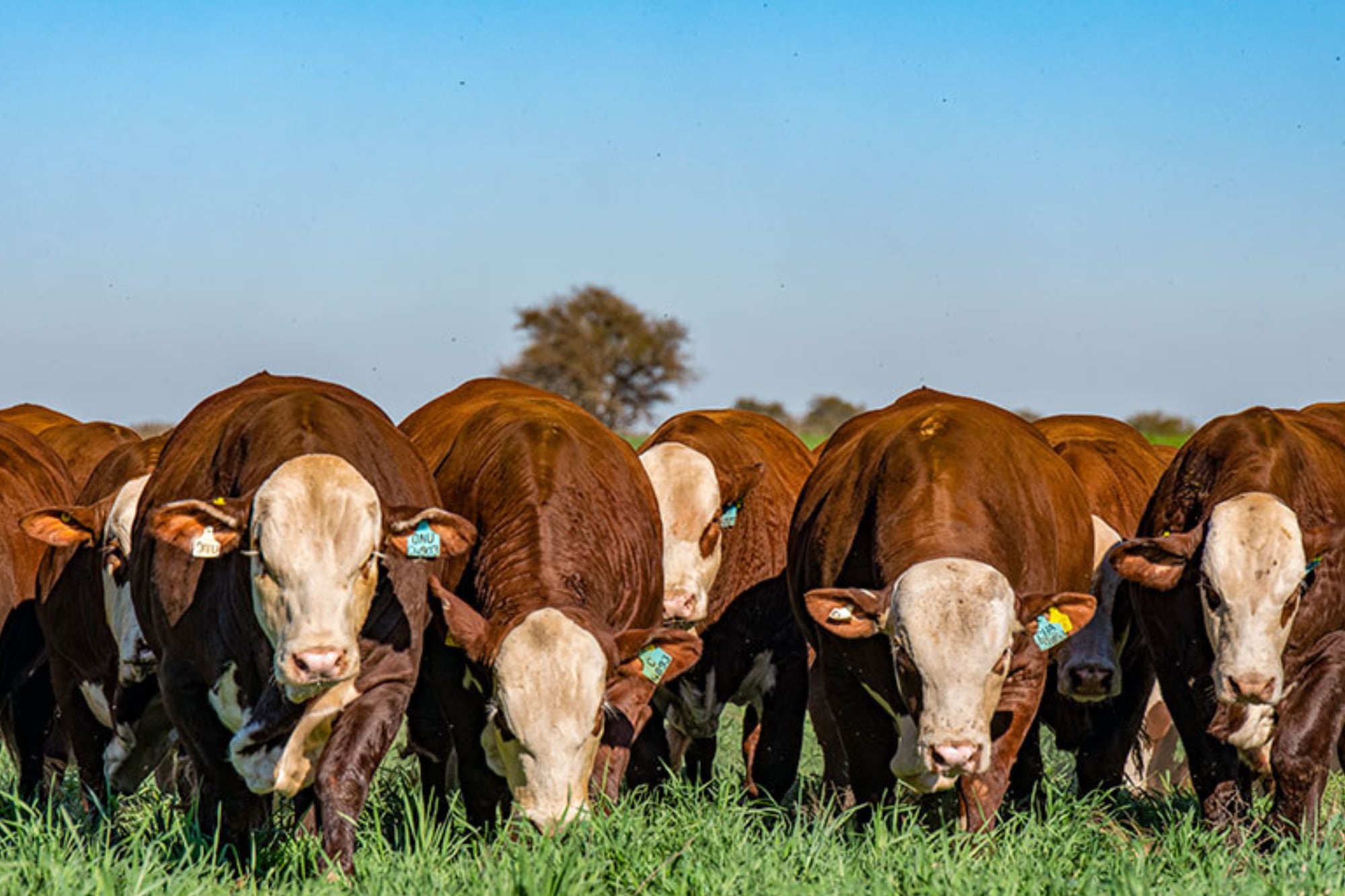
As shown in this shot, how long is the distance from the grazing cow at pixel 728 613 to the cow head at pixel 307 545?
3099 millimetres

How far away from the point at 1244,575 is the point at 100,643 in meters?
5.35

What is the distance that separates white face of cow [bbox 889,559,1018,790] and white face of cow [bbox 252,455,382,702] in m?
2.05

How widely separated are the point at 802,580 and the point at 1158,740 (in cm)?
353

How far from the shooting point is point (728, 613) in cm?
1069

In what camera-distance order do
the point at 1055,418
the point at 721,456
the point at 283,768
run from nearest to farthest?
the point at 283,768 < the point at 721,456 < the point at 1055,418

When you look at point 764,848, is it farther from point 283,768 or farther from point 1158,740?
point 1158,740

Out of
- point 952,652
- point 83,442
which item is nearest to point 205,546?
point 952,652

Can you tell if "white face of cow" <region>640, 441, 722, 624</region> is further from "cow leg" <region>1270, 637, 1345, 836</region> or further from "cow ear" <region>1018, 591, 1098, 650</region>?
"cow leg" <region>1270, 637, 1345, 836</region>

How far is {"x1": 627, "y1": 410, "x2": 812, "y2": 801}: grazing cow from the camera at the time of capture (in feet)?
34.0

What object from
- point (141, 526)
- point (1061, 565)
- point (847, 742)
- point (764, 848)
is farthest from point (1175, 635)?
point (141, 526)

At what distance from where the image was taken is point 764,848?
22.5 ft

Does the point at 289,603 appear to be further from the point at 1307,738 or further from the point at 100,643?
the point at 1307,738

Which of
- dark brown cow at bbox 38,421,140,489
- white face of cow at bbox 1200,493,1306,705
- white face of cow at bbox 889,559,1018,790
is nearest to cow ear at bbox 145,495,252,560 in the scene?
white face of cow at bbox 889,559,1018,790

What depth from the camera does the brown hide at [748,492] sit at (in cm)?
1075
